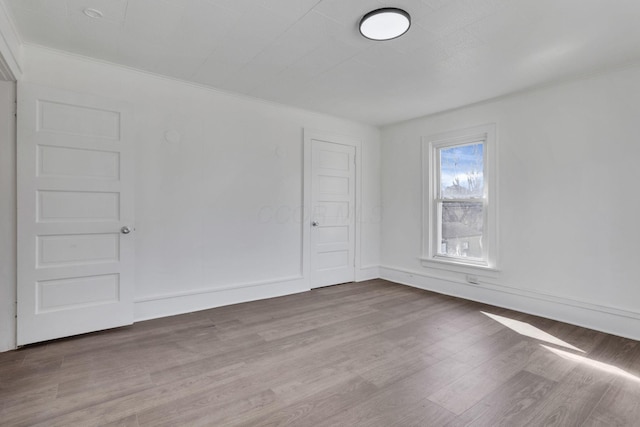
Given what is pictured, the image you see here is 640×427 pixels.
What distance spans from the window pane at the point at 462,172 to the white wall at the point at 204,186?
6.39ft

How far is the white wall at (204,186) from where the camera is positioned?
323 cm

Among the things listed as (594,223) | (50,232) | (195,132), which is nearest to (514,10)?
(594,223)

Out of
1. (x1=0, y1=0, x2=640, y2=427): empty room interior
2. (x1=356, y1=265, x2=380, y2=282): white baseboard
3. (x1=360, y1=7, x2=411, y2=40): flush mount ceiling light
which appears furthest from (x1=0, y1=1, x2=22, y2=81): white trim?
(x1=356, y1=265, x2=380, y2=282): white baseboard

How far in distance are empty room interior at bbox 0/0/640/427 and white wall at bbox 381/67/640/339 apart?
21 millimetres

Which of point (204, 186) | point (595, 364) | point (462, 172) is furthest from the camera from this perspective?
point (462, 172)

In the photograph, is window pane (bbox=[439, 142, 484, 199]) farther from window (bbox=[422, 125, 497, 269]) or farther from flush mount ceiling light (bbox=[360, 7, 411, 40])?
flush mount ceiling light (bbox=[360, 7, 411, 40])

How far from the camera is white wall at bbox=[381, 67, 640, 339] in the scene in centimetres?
296

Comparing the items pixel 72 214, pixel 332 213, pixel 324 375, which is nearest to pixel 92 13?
pixel 72 214

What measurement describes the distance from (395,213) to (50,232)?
14.2ft

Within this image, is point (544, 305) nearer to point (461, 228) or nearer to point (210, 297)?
point (461, 228)

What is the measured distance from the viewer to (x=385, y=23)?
2.28 metres

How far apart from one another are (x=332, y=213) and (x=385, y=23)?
290cm

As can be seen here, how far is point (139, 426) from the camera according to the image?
1709 mm

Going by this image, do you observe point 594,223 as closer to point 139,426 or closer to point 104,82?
point 139,426
